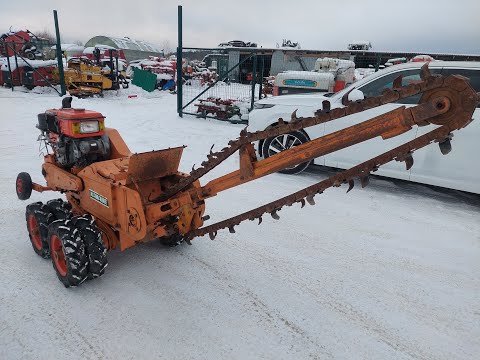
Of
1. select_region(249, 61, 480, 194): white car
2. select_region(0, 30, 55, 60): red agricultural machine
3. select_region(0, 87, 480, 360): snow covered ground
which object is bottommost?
select_region(0, 87, 480, 360): snow covered ground

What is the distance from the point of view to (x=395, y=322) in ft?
8.72

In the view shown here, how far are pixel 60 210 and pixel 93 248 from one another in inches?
27.7

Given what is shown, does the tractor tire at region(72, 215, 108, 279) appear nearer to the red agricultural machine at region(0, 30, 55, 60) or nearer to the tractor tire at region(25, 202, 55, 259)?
the tractor tire at region(25, 202, 55, 259)

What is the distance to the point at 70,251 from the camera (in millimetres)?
2664

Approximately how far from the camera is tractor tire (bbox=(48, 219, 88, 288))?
268cm

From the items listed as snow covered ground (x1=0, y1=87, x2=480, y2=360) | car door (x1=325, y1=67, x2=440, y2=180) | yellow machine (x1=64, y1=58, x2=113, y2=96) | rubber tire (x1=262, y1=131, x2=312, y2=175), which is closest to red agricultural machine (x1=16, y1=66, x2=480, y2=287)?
snow covered ground (x1=0, y1=87, x2=480, y2=360)

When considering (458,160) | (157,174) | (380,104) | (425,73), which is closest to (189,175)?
(157,174)

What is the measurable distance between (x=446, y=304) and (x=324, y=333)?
1.17 m

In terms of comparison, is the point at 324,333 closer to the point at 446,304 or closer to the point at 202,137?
the point at 446,304

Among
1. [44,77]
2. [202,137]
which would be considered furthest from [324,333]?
[44,77]

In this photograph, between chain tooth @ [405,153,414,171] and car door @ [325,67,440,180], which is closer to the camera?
chain tooth @ [405,153,414,171]

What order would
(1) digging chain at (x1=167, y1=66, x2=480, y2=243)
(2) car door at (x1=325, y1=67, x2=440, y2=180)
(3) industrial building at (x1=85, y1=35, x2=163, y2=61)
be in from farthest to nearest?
(3) industrial building at (x1=85, y1=35, x2=163, y2=61) < (2) car door at (x1=325, y1=67, x2=440, y2=180) < (1) digging chain at (x1=167, y1=66, x2=480, y2=243)

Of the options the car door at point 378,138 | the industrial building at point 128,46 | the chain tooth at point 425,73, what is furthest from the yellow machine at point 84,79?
the industrial building at point 128,46

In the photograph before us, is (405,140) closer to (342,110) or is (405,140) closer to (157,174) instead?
(342,110)
